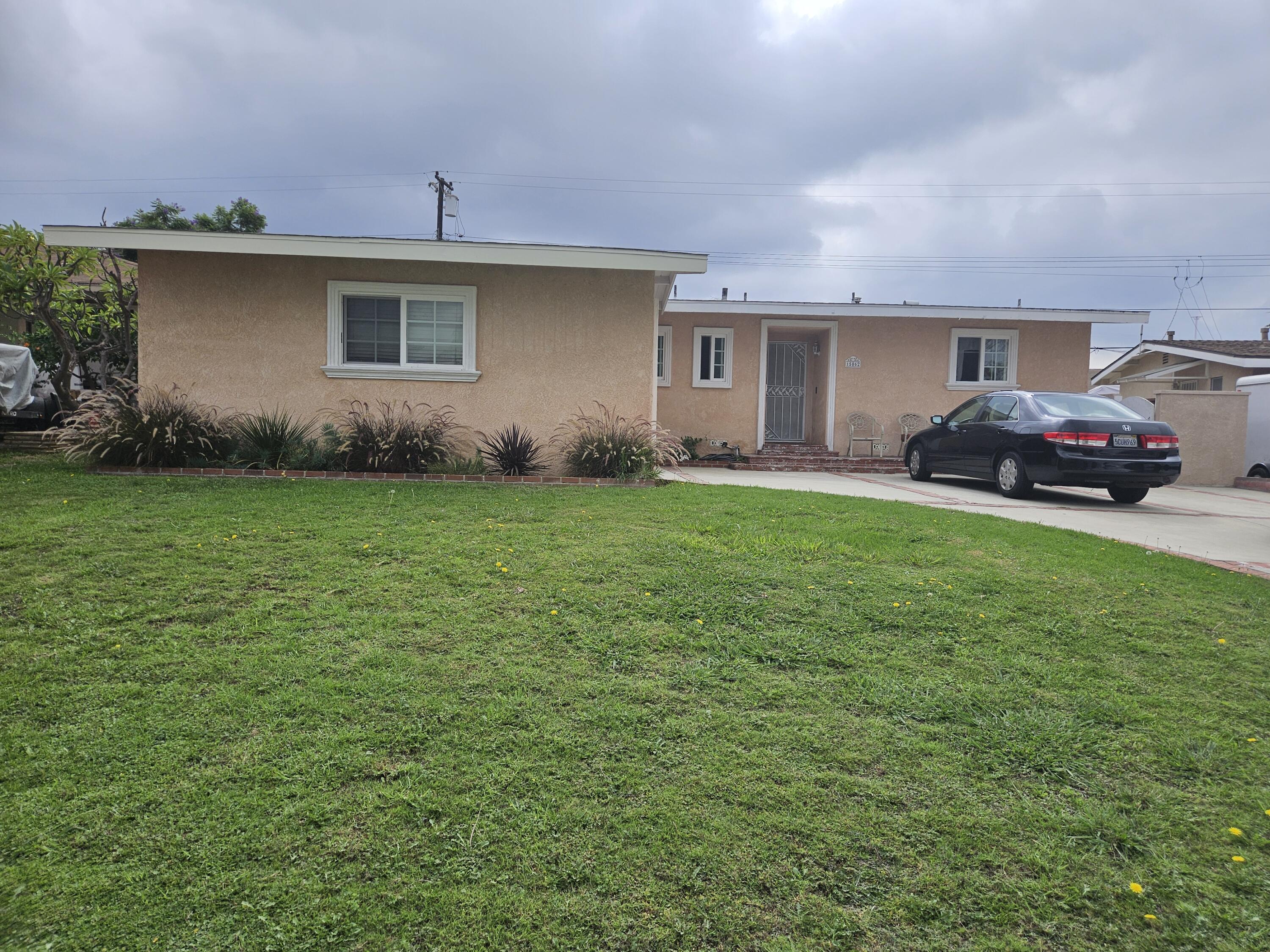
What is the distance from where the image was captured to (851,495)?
901 centimetres

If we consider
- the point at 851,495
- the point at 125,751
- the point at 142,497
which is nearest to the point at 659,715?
the point at 125,751

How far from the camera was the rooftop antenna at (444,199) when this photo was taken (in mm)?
19781

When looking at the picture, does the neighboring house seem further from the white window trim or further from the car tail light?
the white window trim

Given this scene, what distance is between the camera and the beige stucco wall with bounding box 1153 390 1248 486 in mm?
13953

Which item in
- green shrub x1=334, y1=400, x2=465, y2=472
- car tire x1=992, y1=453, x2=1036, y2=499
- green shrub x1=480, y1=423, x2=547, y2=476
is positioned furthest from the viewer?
car tire x1=992, y1=453, x2=1036, y2=499

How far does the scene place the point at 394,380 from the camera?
9.84 metres

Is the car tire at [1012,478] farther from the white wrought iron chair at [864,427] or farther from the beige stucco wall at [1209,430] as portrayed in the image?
the beige stucco wall at [1209,430]

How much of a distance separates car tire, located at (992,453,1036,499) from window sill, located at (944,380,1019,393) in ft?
20.9

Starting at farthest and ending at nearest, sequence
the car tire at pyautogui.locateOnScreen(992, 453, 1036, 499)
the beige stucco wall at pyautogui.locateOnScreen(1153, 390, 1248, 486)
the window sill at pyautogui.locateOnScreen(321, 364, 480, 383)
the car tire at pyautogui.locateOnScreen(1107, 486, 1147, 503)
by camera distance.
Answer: the beige stucco wall at pyautogui.locateOnScreen(1153, 390, 1248, 486) → the car tire at pyautogui.locateOnScreen(1107, 486, 1147, 503) → the car tire at pyautogui.locateOnScreen(992, 453, 1036, 499) → the window sill at pyautogui.locateOnScreen(321, 364, 480, 383)

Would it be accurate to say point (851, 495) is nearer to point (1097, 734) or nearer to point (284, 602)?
point (1097, 734)

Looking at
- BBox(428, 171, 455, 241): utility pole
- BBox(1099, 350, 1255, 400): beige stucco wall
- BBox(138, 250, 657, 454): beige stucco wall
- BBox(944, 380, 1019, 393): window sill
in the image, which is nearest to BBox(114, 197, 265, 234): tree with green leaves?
BBox(428, 171, 455, 241): utility pole

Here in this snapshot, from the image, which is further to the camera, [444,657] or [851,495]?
[851,495]

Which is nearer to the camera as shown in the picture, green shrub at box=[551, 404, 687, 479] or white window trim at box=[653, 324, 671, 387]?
green shrub at box=[551, 404, 687, 479]

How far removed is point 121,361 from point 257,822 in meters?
15.5
